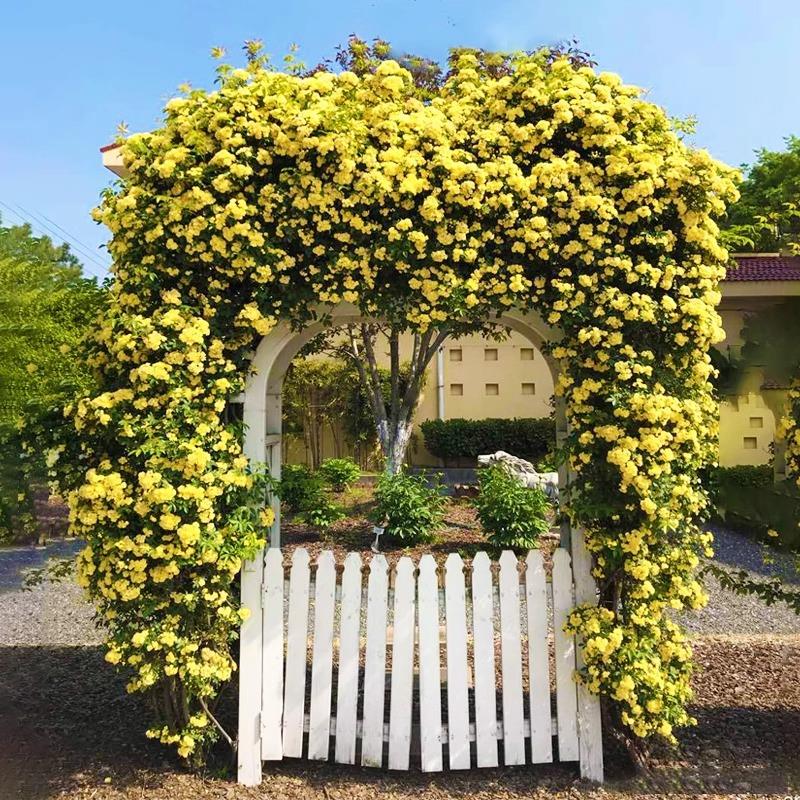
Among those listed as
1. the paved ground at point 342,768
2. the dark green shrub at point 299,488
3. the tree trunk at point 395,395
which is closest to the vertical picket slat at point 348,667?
the paved ground at point 342,768

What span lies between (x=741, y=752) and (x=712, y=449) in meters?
1.53

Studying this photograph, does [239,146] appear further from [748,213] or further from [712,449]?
[748,213]

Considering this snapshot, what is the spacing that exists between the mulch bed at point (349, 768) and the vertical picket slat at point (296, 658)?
0.19 meters

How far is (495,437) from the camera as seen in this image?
13.7 m

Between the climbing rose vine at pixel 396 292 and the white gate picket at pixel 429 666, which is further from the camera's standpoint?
the white gate picket at pixel 429 666

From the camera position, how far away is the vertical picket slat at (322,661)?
3.04 m

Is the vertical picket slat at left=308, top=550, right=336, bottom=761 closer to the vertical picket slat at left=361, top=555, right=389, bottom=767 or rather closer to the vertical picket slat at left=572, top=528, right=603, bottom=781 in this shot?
the vertical picket slat at left=361, top=555, right=389, bottom=767

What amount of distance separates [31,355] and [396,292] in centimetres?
287

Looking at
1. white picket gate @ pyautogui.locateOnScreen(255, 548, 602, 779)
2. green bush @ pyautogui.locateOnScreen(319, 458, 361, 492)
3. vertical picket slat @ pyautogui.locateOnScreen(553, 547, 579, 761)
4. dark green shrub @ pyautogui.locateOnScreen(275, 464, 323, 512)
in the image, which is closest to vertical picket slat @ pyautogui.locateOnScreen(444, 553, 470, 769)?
white picket gate @ pyautogui.locateOnScreen(255, 548, 602, 779)

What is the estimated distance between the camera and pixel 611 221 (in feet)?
9.48

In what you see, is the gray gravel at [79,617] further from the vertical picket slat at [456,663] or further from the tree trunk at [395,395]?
the tree trunk at [395,395]

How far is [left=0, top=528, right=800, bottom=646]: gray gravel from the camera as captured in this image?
16.7 feet

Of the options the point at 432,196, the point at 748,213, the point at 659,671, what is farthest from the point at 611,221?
the point at 748,213

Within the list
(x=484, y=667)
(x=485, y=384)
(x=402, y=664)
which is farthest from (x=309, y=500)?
(x=485, y=384)
